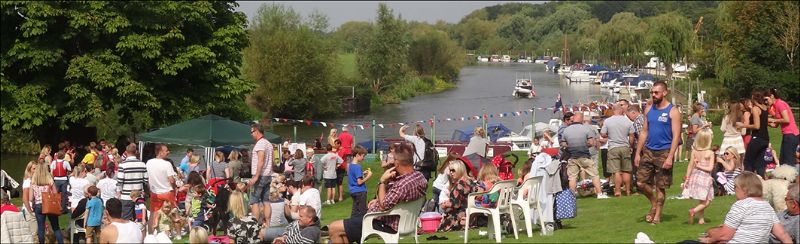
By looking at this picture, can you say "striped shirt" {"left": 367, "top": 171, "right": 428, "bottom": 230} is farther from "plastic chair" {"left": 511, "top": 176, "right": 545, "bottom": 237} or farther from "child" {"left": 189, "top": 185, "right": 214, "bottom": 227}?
"child" {"left": 189, "top": 185, "right": 214, "bottom": 227}

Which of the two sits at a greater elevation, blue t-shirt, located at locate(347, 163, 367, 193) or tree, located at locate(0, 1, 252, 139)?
tree, located at locate(0, 1, 252, 139)

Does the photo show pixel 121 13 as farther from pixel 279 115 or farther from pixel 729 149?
pixel 279 115

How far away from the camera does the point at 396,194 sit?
10.7 meters

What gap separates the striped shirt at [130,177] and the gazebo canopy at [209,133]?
12.9 feet

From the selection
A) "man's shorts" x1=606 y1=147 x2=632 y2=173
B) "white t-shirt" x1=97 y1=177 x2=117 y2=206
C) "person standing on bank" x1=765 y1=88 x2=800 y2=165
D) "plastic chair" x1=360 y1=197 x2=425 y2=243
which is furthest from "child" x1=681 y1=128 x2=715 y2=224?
"white t-shirt" x1=97 y1=177 x2=117 y2=206

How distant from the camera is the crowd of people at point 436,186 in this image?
1074 cm

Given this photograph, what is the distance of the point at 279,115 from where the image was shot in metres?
67.1

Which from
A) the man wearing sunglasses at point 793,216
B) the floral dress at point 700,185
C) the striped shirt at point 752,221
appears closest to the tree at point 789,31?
the floral dress at point 700,185

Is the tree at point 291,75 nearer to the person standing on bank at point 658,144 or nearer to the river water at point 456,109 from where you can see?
the river water at point 456,109

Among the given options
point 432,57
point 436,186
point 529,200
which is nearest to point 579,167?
point 436,186

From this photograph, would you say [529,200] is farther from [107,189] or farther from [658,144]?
[107,189]

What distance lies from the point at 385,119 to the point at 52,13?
35539 mm

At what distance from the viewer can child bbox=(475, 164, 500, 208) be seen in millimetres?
12609

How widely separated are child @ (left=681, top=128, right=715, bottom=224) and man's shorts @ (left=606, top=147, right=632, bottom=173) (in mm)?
2489
